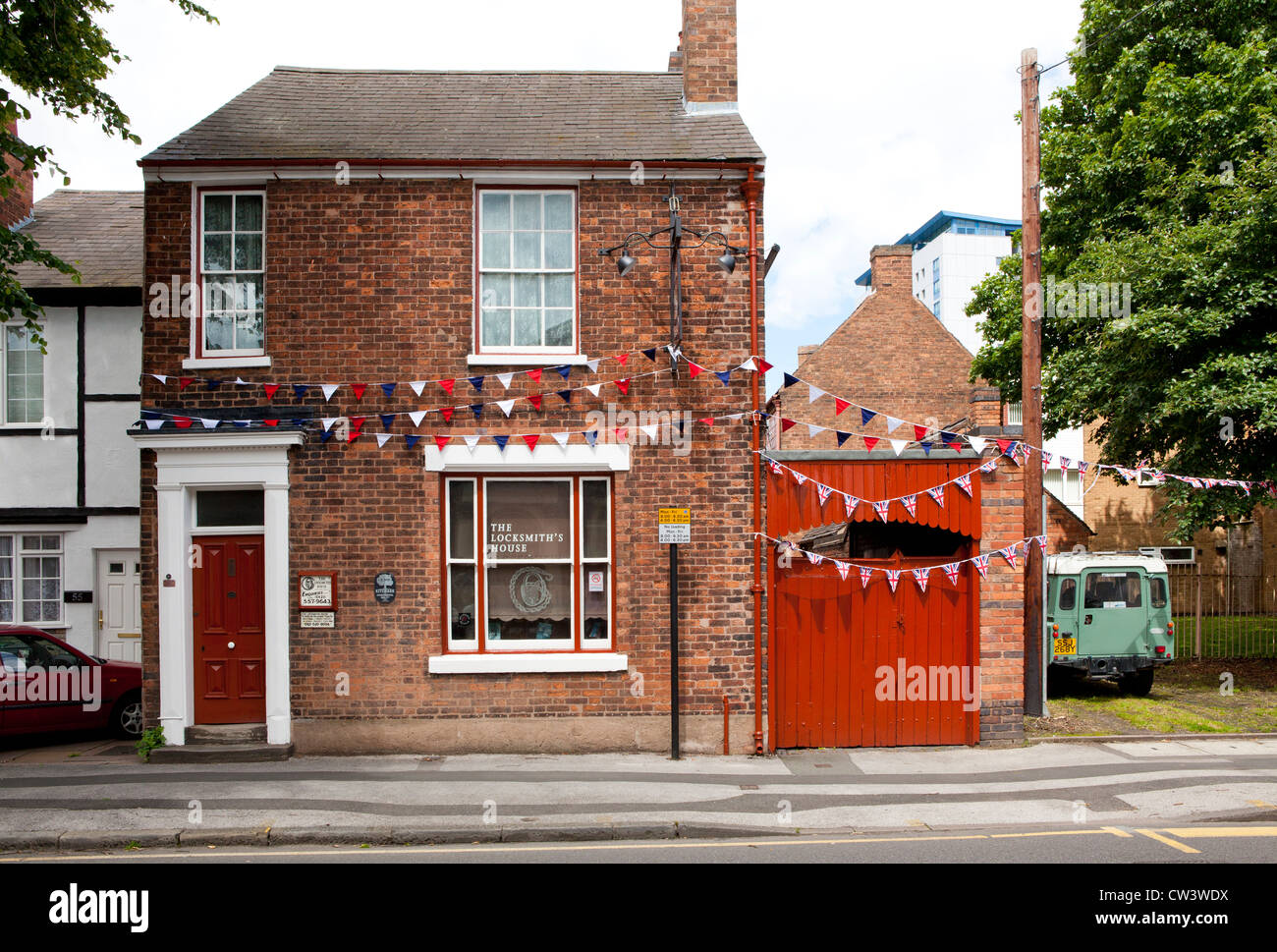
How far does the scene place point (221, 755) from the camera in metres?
10.6

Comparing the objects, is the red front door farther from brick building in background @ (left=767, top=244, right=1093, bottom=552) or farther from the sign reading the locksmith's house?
brick building in background @ (left=767, top=244, right=1093, bottom=552)

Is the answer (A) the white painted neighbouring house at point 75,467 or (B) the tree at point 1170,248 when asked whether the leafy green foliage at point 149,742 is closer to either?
(A) the white painted neighbouring house at point 75,467

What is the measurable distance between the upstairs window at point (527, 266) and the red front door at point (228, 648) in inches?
169

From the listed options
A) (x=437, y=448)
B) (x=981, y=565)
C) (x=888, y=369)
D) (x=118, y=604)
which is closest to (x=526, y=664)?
(x=437, y=448)

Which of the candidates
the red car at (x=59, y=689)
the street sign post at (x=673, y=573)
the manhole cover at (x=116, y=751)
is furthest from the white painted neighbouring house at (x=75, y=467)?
the street sign post at (x=673, y=573)

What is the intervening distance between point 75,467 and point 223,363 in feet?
20.1

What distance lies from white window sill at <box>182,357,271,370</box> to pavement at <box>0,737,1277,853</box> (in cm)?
466

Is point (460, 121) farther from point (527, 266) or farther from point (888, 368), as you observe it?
point (888, 368)

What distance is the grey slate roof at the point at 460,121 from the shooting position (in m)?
11.1

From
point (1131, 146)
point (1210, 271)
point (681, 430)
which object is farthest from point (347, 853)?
point (1131, 146)

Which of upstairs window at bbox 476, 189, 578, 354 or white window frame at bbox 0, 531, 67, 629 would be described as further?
white window frame at bbox 0, 531, 67, 629

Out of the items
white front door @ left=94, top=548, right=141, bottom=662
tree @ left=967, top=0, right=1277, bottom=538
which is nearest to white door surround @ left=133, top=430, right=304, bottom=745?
white front door @ left=94, top=548, right=141, bottom=662

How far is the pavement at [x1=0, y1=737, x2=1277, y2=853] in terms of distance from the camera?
823 centimetres

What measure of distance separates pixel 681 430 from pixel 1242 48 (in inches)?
497
